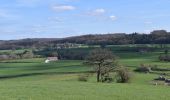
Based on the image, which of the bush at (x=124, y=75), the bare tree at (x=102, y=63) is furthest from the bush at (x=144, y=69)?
the bush at (x=124, y=75)

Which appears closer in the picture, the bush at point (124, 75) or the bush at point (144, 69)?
the bush at point (124, 75)

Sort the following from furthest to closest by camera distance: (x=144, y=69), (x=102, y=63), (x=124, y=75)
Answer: (x=144, y=69)
(x=102, y=63)
(x=124, y=75)

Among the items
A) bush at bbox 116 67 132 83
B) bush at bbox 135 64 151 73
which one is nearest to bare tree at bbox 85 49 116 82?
bush at bbox 116 67 132 83

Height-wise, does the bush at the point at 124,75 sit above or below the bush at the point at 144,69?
above

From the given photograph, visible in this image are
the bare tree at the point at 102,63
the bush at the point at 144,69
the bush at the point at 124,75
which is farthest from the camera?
the bush at the point at 144,69

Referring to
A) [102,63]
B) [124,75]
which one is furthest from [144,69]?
[124,75]

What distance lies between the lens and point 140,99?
824 inches

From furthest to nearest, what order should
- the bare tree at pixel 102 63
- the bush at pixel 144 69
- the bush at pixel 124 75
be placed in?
the bush at pixel 144 69
the bare tree at pixel 102 63
the bush at pixel 124 75

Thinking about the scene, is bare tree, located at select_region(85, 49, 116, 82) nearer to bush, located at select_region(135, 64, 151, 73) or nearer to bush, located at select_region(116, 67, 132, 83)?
bush, located at select_region(116, 67, 132, 83)

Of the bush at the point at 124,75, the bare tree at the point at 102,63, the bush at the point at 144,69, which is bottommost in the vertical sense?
the bush at the point at 144,69

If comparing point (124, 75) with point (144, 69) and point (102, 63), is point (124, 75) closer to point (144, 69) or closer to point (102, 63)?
point (102, 63)

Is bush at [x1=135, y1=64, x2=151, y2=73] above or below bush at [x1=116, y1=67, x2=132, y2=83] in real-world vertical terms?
below

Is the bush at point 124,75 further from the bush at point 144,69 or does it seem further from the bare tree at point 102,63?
the bush at point 144,69

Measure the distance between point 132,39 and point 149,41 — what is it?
1055 centimetres
